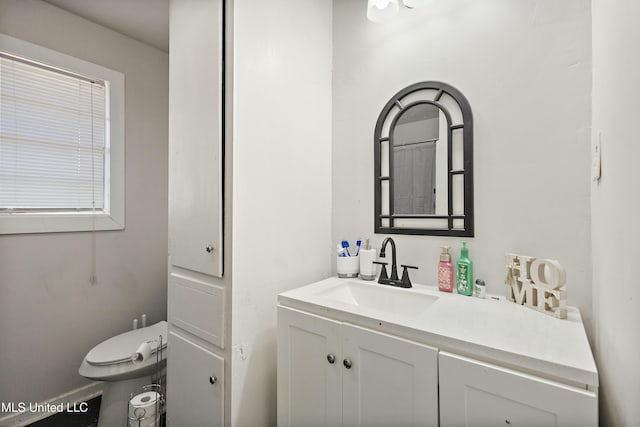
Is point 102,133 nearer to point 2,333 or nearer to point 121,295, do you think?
point 121,295

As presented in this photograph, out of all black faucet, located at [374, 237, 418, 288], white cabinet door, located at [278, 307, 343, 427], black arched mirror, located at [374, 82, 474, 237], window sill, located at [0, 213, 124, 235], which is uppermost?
black arched mirror, located at [374, 82, 474, 237]

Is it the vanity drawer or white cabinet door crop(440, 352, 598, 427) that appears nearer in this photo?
white cabinet door crop(440, 352, 598, 427)

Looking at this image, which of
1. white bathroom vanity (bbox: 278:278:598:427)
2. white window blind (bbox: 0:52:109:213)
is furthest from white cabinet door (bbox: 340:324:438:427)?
white window blind (bbox: 0:52:109:213)

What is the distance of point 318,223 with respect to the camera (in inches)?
58.3

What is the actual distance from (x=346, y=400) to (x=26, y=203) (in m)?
2.02

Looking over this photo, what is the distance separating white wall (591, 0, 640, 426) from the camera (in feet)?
1.46

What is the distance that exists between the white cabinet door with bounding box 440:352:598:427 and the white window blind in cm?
217

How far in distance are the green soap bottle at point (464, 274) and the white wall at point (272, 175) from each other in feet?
2.15

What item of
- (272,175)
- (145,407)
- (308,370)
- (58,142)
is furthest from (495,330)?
(58,142)

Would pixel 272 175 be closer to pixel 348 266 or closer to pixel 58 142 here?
pixel 348 266

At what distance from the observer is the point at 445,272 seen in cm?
115

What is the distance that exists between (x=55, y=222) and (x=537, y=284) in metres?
2.39

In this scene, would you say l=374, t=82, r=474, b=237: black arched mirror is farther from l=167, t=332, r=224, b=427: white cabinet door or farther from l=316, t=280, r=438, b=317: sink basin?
l=167, t=332, r=224, b=427: white cabinet door

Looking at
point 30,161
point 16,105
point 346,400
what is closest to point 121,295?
point 30,161
